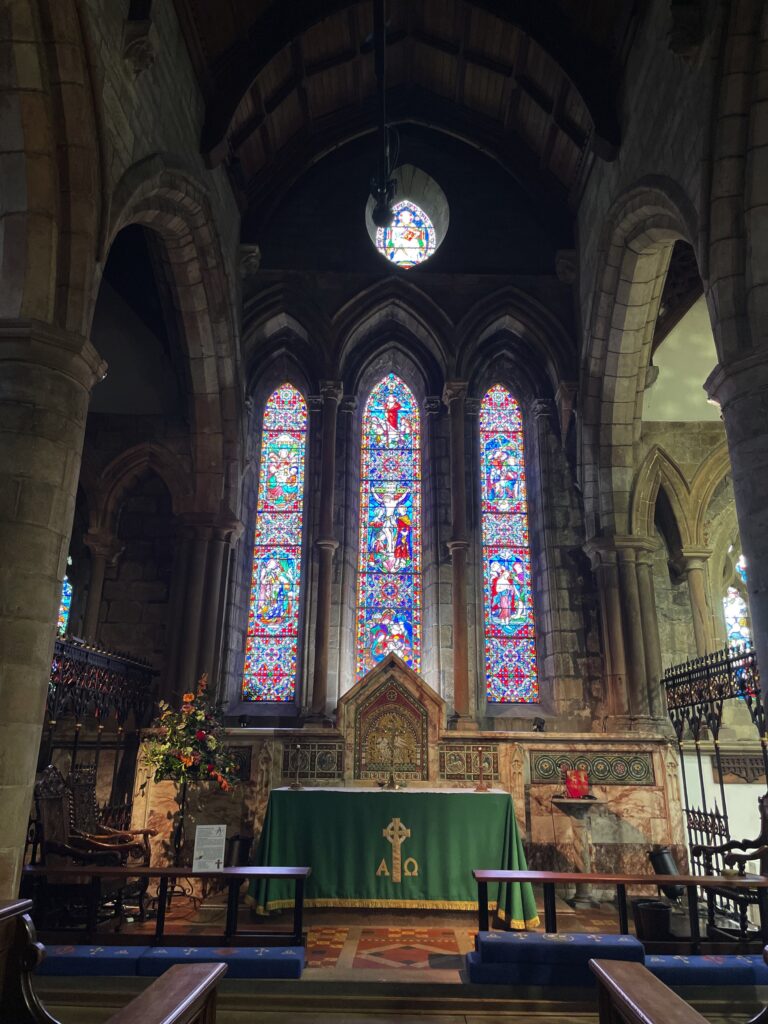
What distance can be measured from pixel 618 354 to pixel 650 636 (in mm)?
3202

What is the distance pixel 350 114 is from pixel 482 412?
447 cm

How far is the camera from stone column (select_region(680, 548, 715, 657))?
8.91m

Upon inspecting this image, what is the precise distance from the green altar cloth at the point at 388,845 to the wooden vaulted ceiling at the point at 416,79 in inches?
256

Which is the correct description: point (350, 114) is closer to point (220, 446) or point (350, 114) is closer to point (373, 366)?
point (373, 366)

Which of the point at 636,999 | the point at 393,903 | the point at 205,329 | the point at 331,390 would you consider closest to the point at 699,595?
the point at 331,390

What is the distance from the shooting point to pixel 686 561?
921cm

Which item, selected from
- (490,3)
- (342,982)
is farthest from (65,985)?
(490,3)

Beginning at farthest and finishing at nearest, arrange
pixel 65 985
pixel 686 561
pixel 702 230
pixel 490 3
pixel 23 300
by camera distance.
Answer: pixel 686 561, pixel 490 3, pixel 702 230, pixel 23 300, pixel 65 985

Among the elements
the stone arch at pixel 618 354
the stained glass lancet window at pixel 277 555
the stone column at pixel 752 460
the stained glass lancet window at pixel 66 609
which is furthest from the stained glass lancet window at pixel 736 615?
the stained glass lancet window at pixel 66 609

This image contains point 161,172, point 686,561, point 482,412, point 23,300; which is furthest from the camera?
point 482,412

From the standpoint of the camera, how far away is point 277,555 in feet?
31.5

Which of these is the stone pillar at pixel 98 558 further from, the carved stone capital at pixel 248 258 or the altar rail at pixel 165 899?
the altar rail at pixel 165 899

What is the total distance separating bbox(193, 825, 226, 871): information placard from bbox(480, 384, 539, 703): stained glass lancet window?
4.97 meters

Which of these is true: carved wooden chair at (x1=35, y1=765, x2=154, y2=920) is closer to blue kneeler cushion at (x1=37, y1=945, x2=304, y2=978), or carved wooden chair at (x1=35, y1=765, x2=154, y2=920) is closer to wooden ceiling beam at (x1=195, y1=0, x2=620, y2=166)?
blue kneeler cushion at (x1=37, y1=945, x2=304, y2=978)
